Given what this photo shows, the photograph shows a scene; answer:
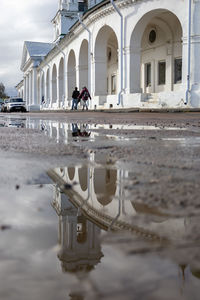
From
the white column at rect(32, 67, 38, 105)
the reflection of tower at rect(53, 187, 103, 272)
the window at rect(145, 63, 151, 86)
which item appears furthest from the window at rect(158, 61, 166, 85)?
the white column at rect(32, 67, 38, 105)

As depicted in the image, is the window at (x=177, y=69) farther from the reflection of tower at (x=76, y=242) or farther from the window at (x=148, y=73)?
the reflection of tower at (x=76, y=242)

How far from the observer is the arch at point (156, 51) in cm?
1995

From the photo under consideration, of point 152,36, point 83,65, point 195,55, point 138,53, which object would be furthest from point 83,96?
point 195,55

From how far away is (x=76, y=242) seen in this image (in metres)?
0.93

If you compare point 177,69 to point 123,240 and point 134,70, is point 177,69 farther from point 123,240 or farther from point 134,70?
point 123,240

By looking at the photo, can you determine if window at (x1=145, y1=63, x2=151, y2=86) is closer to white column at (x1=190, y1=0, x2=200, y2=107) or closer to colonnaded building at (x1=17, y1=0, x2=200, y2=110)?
colonnaded building at (x1=17, y1=0, x2=200, y2=110)

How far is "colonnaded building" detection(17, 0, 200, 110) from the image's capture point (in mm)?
17094

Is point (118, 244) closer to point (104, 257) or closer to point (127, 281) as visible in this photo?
point (104, 257)

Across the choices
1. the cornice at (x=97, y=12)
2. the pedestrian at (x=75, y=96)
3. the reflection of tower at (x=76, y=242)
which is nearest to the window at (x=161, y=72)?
the cornice at (x=97, y=12)

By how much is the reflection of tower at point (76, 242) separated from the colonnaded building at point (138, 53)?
51.8ft

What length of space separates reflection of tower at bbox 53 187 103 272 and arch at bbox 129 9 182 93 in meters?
18.9

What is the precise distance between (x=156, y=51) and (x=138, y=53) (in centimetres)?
415

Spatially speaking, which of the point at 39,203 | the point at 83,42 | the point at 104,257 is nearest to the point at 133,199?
the point at 39,203

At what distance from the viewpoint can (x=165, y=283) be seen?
0.72m
